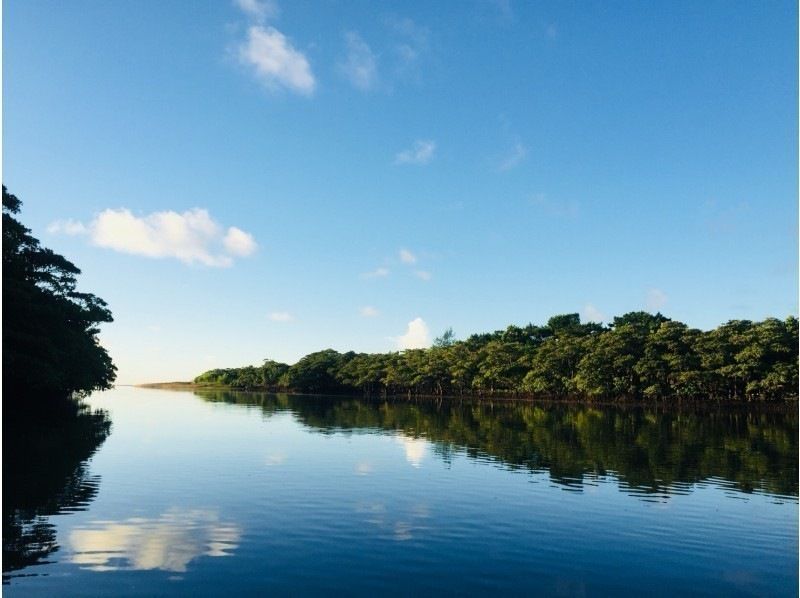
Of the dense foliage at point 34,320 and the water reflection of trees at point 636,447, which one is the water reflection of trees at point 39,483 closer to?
the dense foliage at point 34,320

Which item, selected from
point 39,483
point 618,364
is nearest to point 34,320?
point 39,483

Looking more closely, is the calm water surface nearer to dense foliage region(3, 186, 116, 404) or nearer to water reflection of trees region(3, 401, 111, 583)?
water reflection of trees region(3, 401, 111, 583)

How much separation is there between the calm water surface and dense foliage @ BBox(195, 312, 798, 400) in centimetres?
4717

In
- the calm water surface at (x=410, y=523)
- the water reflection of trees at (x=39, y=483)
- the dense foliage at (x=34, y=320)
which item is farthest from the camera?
the dense foliage at (x=34, y=320)

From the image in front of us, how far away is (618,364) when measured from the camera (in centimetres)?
8275

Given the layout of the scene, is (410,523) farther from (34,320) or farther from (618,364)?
(618,364)

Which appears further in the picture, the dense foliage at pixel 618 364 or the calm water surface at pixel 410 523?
the dense foliage at pixel 618 364

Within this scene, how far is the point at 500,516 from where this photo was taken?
1756 centimetres

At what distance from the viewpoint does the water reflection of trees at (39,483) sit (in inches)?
532

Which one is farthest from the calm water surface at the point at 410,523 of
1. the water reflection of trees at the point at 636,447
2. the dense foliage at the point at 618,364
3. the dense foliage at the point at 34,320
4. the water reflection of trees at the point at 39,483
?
the dense foliage at the point at 618,364

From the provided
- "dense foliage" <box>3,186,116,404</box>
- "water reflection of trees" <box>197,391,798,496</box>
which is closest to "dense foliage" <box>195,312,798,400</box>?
"water reflection of trees" <box>197,391,798,496</box>

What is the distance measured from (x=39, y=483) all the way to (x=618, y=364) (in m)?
75.6

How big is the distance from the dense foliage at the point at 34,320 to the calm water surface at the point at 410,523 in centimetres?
1167

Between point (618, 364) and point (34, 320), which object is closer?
point (34, 320)
